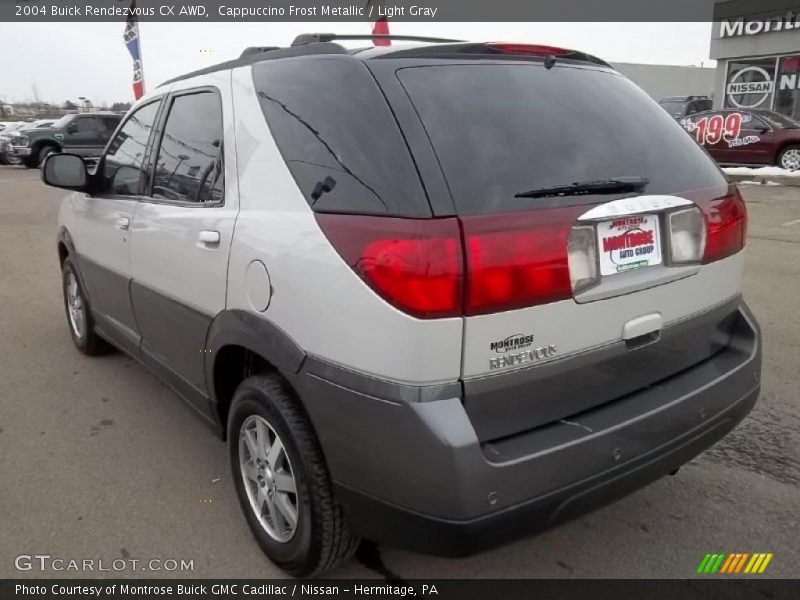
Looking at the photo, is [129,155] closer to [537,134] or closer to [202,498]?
[202,498]

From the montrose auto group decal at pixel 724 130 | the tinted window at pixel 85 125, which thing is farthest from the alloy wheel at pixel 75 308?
the tinted window at pixel 85 125

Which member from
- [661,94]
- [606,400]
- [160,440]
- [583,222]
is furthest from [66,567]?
[661,94]

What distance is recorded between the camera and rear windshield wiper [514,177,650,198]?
6.27 feet

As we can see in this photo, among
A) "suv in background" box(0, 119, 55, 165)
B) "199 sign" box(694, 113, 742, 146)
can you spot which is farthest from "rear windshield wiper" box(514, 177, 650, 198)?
"suv in background" box(0, 119, 55, 165)

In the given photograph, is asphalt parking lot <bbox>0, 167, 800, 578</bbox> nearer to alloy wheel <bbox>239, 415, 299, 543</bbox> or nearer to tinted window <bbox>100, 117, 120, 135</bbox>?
alloy wheel <bbox>239, 415, 299, 543</bbox>

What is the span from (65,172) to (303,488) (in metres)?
2.58

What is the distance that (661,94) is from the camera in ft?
149

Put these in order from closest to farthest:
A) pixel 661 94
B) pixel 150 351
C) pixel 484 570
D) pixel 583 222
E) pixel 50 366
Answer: pixel 583 222 < pixel 484 570 < pixel 150 351 < pixel 50 366 < pixel 661 94

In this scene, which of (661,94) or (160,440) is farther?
(661,94)

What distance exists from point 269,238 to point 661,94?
4900 cm

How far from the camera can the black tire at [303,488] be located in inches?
82.1

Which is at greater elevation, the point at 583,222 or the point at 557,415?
the point at 583,222

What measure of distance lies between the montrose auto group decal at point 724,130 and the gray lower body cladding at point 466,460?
14533 mm

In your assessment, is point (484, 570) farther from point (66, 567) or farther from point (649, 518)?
point (66, 567)
